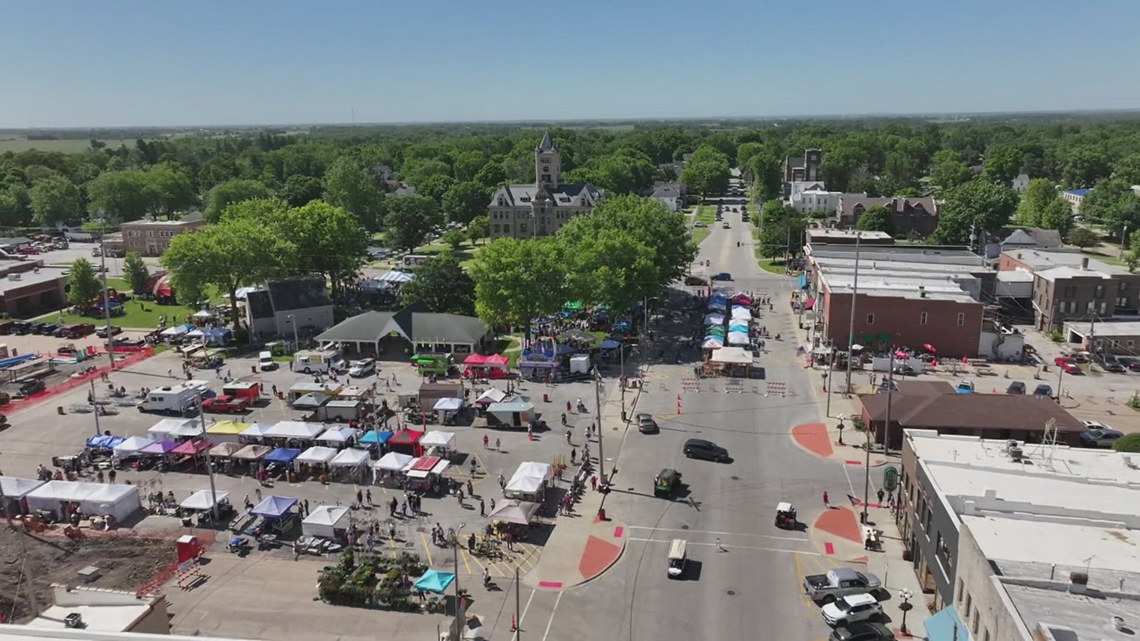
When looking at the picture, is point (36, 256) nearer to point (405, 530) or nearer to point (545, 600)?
point (405, 530)

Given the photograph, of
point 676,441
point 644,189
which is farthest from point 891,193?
point 676,441

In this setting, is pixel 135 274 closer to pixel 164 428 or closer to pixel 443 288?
pixel 443 288

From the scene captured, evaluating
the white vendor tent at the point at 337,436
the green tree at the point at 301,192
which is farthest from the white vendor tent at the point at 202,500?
the green tree at the point at 301,192

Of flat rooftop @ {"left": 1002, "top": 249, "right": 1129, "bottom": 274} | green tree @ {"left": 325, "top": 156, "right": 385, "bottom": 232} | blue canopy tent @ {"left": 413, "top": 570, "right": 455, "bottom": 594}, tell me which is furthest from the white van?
green tree @ {"left": 325, "top": 156, "right": 385, "bottom": 232}

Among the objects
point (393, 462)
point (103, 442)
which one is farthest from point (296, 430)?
point (103, 442)

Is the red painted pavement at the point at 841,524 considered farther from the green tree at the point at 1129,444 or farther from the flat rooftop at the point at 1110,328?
the flat rooftop at the point at 1110,328

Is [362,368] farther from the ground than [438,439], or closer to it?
closer to it
